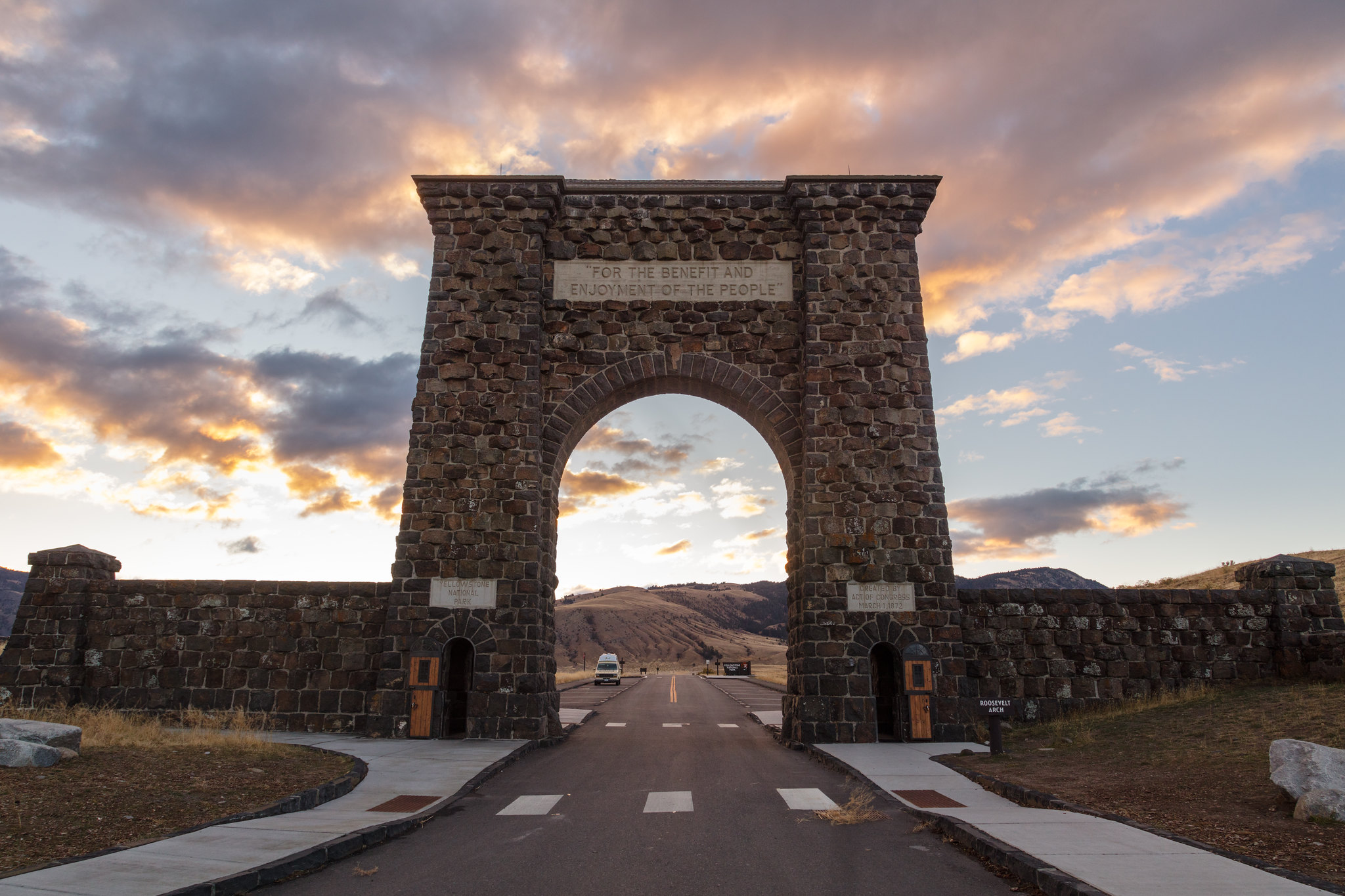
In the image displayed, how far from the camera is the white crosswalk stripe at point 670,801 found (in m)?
8.83

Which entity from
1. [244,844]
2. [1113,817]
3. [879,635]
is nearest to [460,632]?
[879,635]

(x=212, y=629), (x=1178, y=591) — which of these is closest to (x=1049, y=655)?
(x=1178, y=591)

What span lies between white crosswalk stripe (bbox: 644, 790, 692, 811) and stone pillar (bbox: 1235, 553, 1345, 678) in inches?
484

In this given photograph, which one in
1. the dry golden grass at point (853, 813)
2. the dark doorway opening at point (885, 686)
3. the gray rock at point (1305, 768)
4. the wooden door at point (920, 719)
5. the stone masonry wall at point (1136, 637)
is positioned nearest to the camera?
the gray rock at point (1305, 768)

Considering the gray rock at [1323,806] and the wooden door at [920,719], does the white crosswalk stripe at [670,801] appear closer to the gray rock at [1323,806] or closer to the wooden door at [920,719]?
the gray rock at [1323,806]

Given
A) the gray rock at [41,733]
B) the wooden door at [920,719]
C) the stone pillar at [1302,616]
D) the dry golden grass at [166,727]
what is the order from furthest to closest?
the stone pillar at [1302,616] < the wooden door at [920,719] < the dry golden grass at [166,727] < the gray rock at [41,733]

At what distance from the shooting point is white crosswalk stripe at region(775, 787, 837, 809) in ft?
29.7

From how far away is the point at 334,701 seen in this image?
599 inches

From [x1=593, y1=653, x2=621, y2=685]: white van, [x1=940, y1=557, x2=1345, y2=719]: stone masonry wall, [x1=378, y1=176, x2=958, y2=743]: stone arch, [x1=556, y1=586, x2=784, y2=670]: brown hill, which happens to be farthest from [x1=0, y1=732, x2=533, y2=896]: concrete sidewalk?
[x1=556, y1=586, x2=784, y2=670]: brown hill

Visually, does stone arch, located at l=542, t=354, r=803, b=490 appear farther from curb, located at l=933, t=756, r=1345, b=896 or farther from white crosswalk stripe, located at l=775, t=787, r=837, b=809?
white crosswalk stripe, located at l=775, t=787, r=837, b=809

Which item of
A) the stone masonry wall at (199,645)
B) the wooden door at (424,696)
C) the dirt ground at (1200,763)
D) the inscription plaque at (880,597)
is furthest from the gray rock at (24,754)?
the inscription plaque at (880,597)

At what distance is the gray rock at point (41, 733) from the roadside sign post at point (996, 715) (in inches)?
438

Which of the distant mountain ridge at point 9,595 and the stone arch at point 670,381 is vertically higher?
the distant mountain ridge at point 9,595

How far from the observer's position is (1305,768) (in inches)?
291
